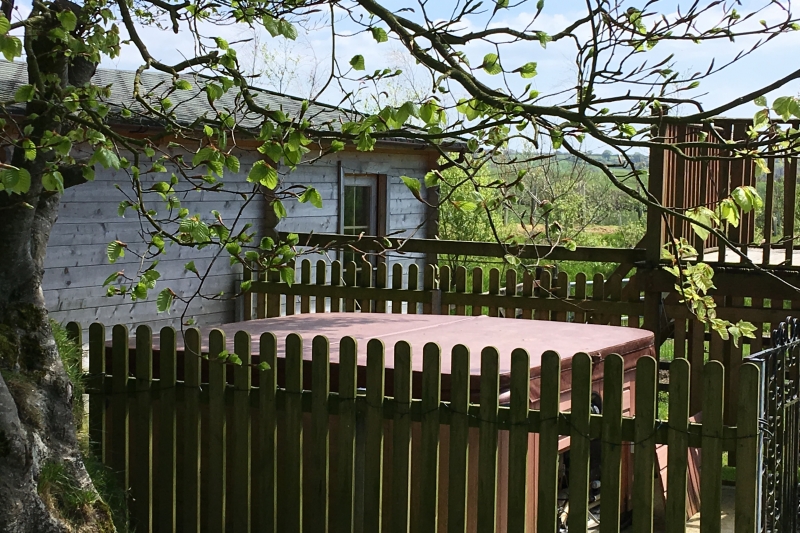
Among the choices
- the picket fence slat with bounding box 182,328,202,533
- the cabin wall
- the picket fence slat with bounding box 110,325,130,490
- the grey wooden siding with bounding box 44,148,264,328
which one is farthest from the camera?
the cabin wall

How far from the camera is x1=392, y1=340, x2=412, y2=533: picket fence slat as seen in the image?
4234 mm

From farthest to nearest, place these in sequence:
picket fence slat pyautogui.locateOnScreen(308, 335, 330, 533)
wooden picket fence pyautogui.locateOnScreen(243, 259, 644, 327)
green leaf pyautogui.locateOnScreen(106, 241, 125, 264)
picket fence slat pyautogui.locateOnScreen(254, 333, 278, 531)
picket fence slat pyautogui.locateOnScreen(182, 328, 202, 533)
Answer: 1. wooden picket fence pyautogui.locateOnScreen(243, 259, 644, 327)
2. picket fence slat pyautogui.locateOnScreen(182, 328, 202, 533)
3. picket fence slat pyautogui.locateOnScreen(254, 333, 278, 531)
4. picket fence slat pyautogui.locateOnScreen(308, 335, 330, 533)
5. green leaf pyautogui.locateOnScreen(106, 241, 125, 264)

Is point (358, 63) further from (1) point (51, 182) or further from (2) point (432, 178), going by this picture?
(1) point (51, 182)

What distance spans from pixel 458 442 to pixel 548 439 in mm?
392

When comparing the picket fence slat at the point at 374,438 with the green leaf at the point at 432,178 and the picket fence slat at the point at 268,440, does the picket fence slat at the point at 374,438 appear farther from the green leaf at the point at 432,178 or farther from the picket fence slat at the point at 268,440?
the green leaf at the point at 432,178

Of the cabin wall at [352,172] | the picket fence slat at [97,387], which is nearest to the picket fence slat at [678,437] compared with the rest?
the picket fence slat at [97,387]

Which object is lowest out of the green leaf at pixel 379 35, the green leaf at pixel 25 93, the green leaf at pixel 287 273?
the green leaf at pixel 287 273

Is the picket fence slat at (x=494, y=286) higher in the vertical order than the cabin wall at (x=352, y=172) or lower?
lower

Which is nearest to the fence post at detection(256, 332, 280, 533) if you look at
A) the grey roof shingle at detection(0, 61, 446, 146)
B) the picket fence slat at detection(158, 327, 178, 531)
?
the picket fence slat at detection(158, 327, 178, 531)

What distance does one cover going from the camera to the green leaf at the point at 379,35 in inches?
145

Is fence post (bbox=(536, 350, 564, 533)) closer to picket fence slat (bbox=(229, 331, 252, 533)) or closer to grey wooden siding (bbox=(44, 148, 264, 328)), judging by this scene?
picket fence slat (bbox=(229, 331, 252, 533))

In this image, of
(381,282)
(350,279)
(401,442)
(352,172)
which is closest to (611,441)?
(401,442)

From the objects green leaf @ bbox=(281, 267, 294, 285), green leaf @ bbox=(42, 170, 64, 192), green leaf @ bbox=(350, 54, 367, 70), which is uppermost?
green leaf @ bbox=(350, 54, 367, 70)

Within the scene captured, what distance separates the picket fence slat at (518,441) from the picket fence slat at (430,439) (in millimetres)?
323
